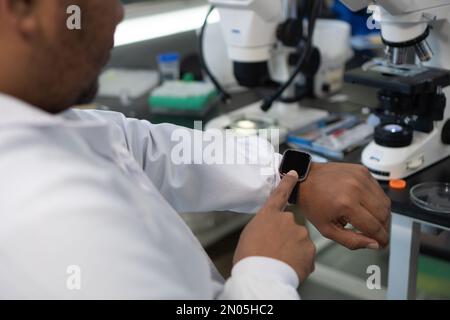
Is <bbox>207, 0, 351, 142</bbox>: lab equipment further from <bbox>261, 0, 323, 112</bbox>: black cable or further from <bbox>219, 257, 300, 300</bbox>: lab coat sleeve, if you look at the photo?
<bbox>219, 257, 300, 300</bbox>: lab coat sleeve

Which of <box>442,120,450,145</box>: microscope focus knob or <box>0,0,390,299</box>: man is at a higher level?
<box>0,0,390,299</box>: man

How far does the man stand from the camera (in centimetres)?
62

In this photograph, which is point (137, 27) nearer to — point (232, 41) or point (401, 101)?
point (232, 41)

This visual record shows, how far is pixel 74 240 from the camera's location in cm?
61

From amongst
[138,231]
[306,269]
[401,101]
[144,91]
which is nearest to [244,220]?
[144,91]

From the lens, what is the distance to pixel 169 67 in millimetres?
2121

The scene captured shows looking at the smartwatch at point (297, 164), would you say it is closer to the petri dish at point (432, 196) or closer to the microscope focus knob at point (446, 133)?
the petri dish at point (432, 196)

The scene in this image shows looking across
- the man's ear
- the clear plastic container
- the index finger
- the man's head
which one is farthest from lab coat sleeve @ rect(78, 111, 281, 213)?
the clear plastic container

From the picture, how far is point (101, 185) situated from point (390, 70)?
921mm

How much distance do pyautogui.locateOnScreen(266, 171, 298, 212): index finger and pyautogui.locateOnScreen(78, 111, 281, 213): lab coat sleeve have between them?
0.50ft

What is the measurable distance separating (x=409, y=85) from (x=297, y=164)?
0.36m

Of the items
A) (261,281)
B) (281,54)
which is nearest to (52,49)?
(261,281)

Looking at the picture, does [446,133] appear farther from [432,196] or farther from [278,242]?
[278,242]

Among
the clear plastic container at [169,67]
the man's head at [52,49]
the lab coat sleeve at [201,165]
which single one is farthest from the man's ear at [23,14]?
the clear plastic container at [169,67]
